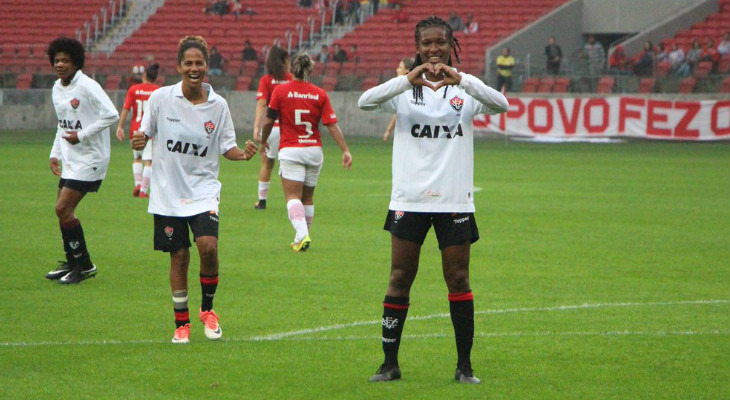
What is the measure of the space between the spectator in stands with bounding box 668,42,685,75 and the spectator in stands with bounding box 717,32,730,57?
1.11m

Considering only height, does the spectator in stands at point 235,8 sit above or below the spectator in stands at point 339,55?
above

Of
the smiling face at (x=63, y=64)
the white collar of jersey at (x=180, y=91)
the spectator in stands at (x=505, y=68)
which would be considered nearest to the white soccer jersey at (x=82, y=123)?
the smiling face at (x=63, y=64)

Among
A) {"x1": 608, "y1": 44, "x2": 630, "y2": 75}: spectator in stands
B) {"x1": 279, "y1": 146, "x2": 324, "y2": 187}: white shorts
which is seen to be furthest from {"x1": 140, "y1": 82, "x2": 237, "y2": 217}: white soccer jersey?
{"x1": 608, "y1": 44, "x2": 630, "y2": 75}: spectator in stands

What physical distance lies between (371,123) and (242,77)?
5.12m

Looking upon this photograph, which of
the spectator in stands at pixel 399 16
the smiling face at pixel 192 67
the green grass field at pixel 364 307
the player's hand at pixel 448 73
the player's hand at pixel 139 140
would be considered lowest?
the green grass field at pixel 364 307

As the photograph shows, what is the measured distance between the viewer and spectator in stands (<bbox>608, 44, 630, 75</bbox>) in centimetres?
3506

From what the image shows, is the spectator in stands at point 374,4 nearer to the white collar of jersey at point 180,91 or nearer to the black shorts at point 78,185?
the black shorts at point 78,185

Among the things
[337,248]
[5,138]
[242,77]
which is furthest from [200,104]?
[242,77]

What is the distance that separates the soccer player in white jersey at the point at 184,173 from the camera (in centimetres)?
730

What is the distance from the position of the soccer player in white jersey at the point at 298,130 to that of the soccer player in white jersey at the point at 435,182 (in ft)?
18.0

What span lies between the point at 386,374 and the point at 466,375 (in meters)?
0.44

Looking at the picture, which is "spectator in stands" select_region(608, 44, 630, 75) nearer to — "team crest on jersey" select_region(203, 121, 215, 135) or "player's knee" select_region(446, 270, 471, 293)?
"team crest on jersey" select_region(203, 121, 215, 135)

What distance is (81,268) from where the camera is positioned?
9797mm

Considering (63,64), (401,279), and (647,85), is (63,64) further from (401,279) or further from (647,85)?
(647,85)
